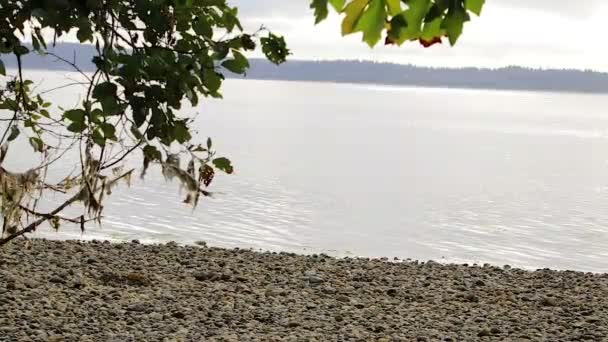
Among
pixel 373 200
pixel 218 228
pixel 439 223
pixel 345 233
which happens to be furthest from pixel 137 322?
pixel 373 200

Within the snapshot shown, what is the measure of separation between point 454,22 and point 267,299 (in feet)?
23.3

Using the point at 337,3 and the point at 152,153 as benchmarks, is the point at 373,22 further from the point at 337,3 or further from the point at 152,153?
the point at 152,153

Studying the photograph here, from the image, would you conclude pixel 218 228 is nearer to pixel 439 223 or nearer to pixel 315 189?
pixel 439 223

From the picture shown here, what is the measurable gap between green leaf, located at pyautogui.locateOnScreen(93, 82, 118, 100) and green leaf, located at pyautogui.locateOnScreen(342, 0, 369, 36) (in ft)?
4.20

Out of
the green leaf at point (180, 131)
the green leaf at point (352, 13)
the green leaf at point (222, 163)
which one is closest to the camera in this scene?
the green leaf at point (352, 13)

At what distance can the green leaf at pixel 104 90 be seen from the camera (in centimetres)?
291

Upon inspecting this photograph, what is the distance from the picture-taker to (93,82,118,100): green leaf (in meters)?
2.91

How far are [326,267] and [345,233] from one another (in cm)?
654

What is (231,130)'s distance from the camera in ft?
179

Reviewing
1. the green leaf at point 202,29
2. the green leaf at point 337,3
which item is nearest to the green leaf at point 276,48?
the green leaf at point 202,29

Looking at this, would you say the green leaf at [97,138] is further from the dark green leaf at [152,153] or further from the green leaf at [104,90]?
the green leaf at [104,90]

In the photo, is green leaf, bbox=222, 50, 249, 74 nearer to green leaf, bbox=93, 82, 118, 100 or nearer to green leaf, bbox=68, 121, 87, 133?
green leaf, bbox=93, 82, 118, 100

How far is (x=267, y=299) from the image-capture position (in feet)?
28.5

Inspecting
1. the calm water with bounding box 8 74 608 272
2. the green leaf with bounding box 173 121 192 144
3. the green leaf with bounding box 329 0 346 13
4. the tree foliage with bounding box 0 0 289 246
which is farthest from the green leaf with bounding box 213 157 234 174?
the calm water with bounding box 8 74 608 272
